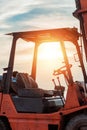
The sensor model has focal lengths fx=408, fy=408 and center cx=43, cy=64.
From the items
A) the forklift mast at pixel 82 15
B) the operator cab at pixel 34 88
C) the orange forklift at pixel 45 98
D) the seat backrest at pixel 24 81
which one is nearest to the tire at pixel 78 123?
the orange forklift at pixel 45 98

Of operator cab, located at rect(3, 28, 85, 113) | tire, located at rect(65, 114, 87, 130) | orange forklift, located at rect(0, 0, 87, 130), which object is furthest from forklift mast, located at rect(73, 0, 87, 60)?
tire, located at rect(65, 114, 87, 130)

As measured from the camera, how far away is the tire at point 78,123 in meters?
10.1

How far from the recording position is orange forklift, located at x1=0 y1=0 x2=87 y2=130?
1034 centimetres

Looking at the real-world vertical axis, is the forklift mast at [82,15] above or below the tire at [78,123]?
above

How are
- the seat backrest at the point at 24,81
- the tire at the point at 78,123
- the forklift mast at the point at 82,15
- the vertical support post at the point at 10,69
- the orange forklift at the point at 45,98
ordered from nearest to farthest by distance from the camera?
the forklift mast at the point at 82,15 → the tire at the point at 78,123 → the orange forklift at the point at 45,98 → the vertical support post at the point at 10,69 → the seat backrest at the point at 24,81

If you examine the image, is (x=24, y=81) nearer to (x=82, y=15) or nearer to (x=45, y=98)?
(x=45, y=98)

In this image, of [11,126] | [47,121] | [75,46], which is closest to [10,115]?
[11,126]

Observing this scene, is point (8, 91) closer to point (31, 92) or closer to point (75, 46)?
point (31, 92)

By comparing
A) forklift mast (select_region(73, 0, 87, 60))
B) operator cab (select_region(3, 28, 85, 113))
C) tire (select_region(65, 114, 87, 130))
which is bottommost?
tire (select_region(65, 114, 87, 130))

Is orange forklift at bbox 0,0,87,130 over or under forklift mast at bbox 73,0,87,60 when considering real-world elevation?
under

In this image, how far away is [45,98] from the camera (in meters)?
11.1

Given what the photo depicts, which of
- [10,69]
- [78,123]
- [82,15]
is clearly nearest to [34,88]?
[10,69]

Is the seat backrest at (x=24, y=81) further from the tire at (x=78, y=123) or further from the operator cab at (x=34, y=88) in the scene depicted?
the tire at (x=78, y=123)

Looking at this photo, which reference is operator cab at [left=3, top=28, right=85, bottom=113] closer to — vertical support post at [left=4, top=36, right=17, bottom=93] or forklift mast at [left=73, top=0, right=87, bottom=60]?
vertical support post at [left=4, top=36, right=17, bottom=93]
